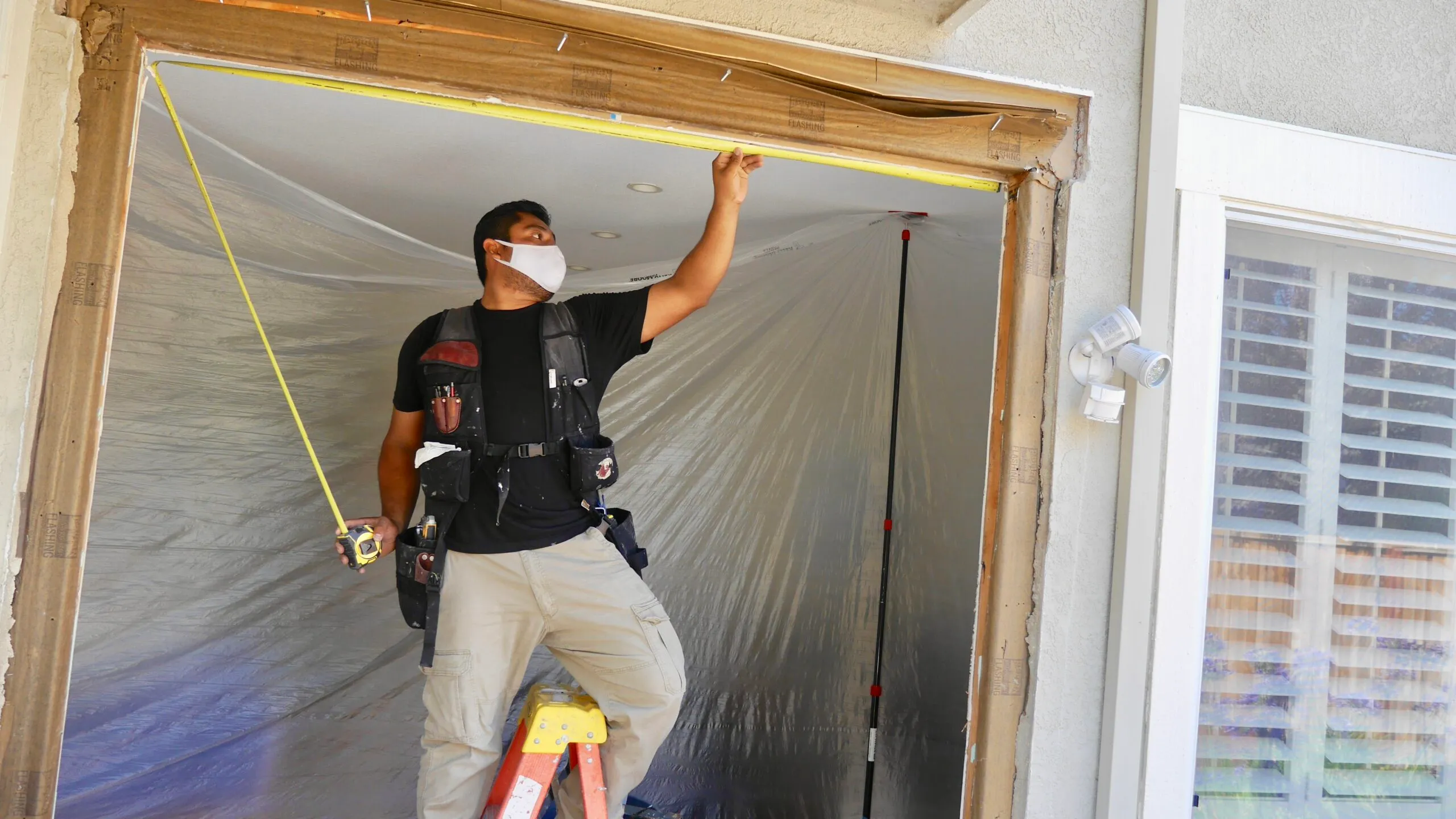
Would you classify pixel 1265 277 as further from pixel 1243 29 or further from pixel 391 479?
pixel 391 479

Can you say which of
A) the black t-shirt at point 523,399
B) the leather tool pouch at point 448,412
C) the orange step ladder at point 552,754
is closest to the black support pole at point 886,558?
the black t-shirt at point 523,399

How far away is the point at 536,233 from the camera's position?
2.60 metres

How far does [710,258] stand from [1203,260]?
1.15 m

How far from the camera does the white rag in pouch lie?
7.84ft

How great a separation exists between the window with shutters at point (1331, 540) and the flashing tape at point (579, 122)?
36.5 inches

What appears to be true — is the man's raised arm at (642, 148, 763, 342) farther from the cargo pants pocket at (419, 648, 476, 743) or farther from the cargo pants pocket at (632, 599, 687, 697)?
the cargo pants pocket at (419, 648, 476, 743)

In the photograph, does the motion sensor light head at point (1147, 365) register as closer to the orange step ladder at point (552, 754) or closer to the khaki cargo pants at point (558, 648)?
the khaki cargo pants at point (558, 648)

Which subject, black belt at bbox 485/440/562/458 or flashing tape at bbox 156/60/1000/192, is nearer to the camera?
flashing tape at bbox 156/60/1000/192

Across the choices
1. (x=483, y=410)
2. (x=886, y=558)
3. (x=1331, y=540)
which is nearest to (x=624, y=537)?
(x=483, y=410)

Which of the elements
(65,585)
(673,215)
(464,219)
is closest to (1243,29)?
(673,215)

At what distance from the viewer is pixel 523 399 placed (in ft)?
8.02

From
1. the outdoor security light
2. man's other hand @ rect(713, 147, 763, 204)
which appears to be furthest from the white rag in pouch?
the outdoor security light

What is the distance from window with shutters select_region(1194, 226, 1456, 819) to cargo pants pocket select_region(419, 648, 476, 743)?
5.59ft

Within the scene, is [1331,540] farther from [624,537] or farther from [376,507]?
[376,507]
